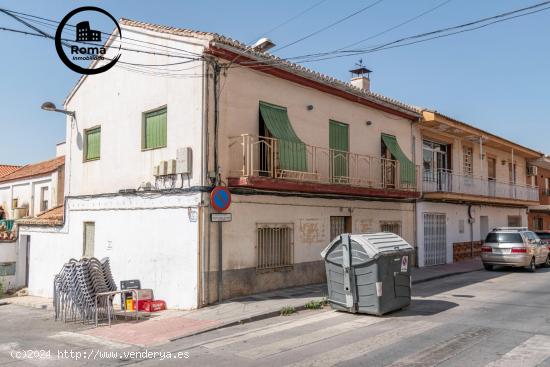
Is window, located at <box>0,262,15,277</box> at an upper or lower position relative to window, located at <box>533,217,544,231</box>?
lower

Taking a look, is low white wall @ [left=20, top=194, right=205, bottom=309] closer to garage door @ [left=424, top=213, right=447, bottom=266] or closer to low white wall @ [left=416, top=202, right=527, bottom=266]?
low white wall @ [left=416, top=202, right=527, bottom=266]

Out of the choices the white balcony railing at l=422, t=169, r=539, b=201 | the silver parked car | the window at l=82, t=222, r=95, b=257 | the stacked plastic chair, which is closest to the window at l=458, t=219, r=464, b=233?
the white balcony railing at l=422, t=169, r=539, b=201

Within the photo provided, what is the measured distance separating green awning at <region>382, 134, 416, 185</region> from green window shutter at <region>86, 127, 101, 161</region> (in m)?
9.89

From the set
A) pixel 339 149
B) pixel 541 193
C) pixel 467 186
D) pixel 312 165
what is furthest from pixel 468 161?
pixel 312 165

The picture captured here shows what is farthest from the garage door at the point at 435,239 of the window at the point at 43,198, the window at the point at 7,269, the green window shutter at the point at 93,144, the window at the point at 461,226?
the window at the point at 43,198

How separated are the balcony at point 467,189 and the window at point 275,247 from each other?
27.2 feet

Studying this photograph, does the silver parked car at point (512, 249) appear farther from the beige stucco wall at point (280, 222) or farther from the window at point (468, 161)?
the window at point (468, 161)

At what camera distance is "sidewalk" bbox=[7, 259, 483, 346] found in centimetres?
859

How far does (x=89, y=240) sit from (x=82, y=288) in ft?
14.7

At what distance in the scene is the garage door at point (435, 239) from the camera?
63.5 feet

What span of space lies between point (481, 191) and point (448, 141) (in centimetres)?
Result: 343

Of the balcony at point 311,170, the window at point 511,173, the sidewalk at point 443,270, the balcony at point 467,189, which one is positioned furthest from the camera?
the window at point 511,173

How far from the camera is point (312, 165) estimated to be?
13.9 meters

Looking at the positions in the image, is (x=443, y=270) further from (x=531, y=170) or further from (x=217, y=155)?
(x=531, y=170)
